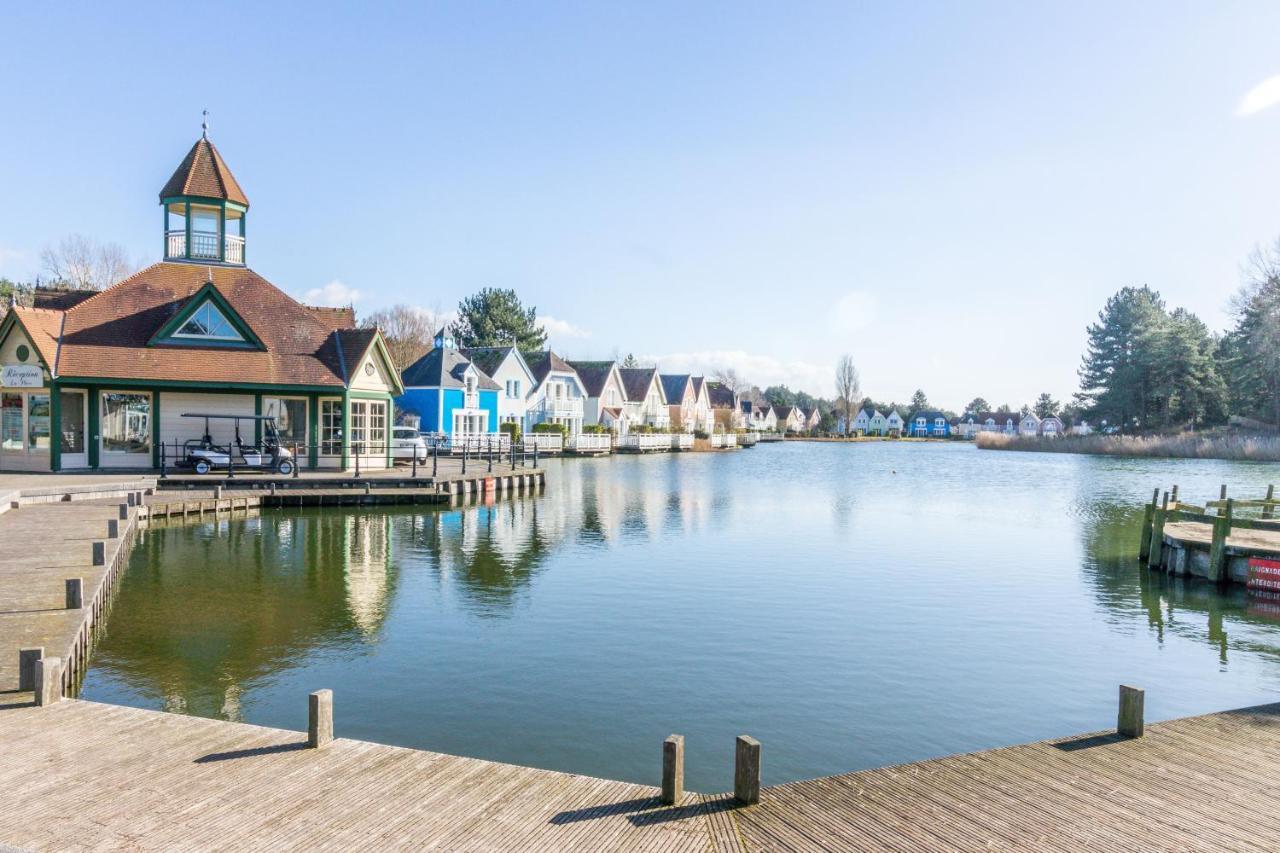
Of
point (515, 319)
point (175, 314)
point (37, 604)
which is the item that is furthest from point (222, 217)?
point (515, 319)

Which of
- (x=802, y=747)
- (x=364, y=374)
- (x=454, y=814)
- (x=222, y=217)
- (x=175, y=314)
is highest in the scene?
(x=222, y=217)

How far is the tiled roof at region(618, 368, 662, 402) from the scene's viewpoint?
81.4m

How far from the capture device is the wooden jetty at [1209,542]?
1848cm

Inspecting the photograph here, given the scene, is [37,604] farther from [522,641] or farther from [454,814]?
[454,814]

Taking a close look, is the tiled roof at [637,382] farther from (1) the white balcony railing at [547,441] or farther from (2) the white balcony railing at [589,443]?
(1) the white balcony railing at [547,441]

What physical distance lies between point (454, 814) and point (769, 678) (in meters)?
6.17

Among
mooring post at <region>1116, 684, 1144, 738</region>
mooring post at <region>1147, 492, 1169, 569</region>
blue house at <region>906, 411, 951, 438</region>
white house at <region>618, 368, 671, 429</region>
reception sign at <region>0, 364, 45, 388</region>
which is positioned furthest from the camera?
blue house at <region>906, 411, 951, 438</region>

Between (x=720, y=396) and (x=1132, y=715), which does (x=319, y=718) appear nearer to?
(x=1132, y=715)

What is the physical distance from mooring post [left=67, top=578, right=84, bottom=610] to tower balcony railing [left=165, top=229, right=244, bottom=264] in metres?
26.6

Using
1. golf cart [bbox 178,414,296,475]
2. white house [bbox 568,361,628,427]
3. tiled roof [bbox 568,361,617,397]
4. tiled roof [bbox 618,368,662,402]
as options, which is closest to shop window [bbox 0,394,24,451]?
golf cart [bbox 178,414,296,475]

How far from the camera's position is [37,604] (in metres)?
12.1

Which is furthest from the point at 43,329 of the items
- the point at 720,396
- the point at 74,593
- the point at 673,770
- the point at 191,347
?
the point at 720,396

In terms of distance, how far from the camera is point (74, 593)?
38.8 feet

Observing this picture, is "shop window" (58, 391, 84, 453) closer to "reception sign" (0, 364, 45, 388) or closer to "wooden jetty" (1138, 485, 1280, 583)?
"reception sign" (0, 364, 45, 388)
